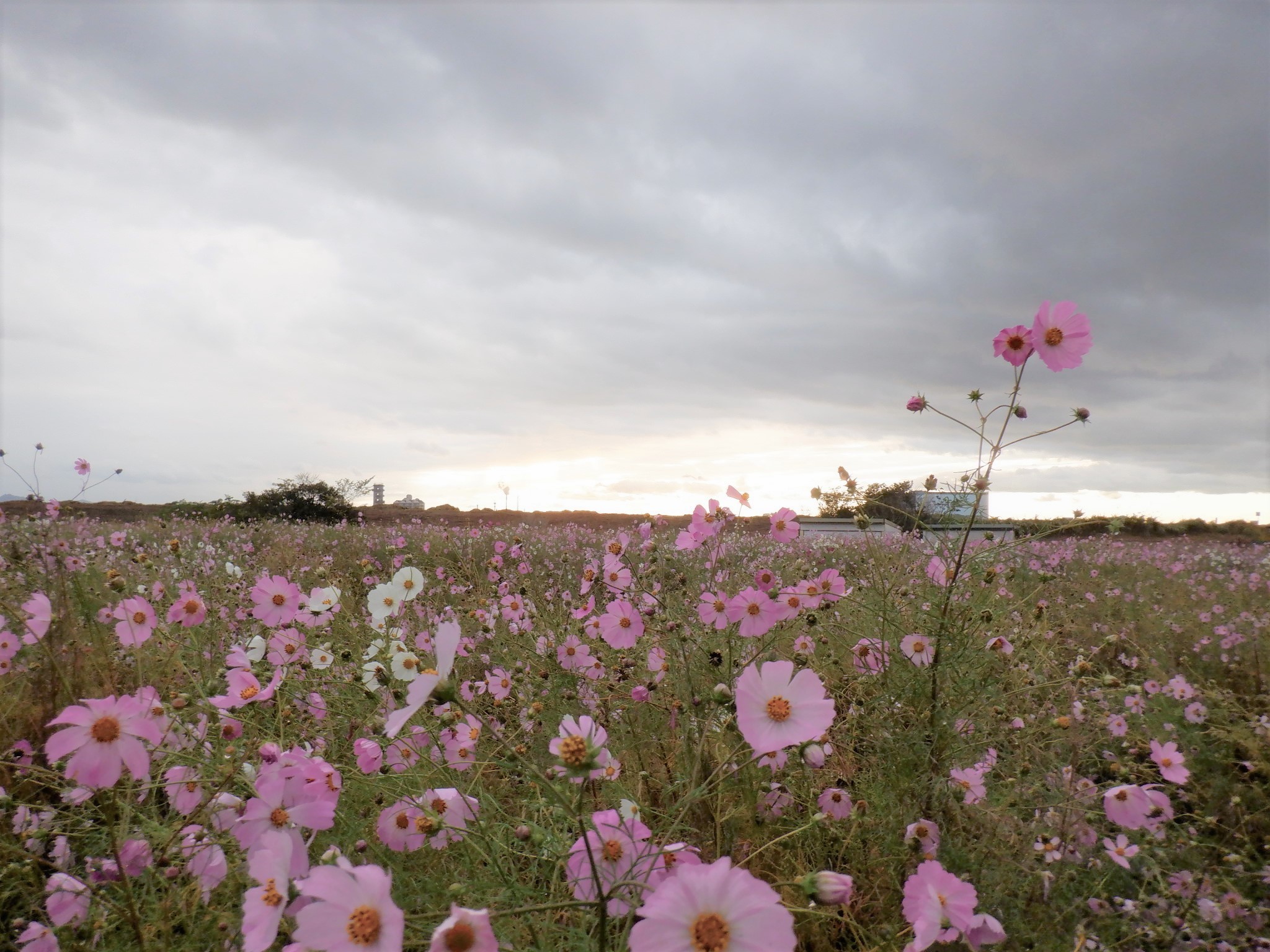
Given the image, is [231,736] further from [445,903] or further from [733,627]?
[733,627]

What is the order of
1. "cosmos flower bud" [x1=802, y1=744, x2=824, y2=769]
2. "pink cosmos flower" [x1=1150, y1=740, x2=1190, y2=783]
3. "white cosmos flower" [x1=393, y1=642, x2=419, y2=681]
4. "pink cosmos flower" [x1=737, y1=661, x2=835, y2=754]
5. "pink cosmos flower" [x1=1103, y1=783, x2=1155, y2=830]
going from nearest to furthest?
"pink cosmos flower" [x1=737, y1=661, x2=835, y2=754] < "cosmos flower bud" [x1=802, y1=744, x2=824, y2=769] < "white cosmos flower" [x1=393, y1=642, x2=419, y2=681] < "pink cosmos flower" [x1=1103, y1=783, x2=1155, y2=830] < "pink cosmos flower" [x1=1150, y1=740, x2=1190, y2=783]

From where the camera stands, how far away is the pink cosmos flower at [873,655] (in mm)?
1863

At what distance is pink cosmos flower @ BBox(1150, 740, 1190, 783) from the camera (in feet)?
7.40

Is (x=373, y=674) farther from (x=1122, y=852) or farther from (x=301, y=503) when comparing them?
(x=301, y=503)

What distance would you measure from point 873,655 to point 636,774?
0.77 metres

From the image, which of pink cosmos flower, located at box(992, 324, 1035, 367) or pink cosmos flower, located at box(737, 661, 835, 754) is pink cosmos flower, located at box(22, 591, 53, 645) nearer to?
pink cosmos flower, located at box(737, 661, 835, 754)

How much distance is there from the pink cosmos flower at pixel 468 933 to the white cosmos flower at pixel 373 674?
108 cm

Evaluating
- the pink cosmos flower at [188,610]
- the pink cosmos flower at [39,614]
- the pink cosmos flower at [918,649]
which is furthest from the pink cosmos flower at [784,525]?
the pink cosmos flower at [39,614]

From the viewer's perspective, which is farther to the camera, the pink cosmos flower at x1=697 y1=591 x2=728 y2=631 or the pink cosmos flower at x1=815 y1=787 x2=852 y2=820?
the pink cosmos flower at x1=697 y1=591 x2=728 y2=631

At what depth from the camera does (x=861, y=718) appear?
5.92 ft

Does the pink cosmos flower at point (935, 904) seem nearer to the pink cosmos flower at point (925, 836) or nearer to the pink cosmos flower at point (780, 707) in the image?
the pink cosmos flower at point (925, 836)

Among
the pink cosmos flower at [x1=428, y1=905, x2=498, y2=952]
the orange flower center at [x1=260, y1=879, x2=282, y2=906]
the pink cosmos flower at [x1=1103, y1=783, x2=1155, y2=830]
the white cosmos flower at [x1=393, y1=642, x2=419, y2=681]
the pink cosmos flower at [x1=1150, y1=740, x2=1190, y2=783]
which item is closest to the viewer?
the pink cosmos flower at [x1=428, y1=905, x2=498, y2=952]

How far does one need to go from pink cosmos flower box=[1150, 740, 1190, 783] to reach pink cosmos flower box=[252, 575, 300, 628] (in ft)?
8.86

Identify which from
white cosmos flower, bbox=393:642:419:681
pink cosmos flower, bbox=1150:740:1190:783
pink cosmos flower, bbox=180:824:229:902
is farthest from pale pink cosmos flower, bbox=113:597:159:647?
pink cosmos flower, bbox=1150:740:1190:783
